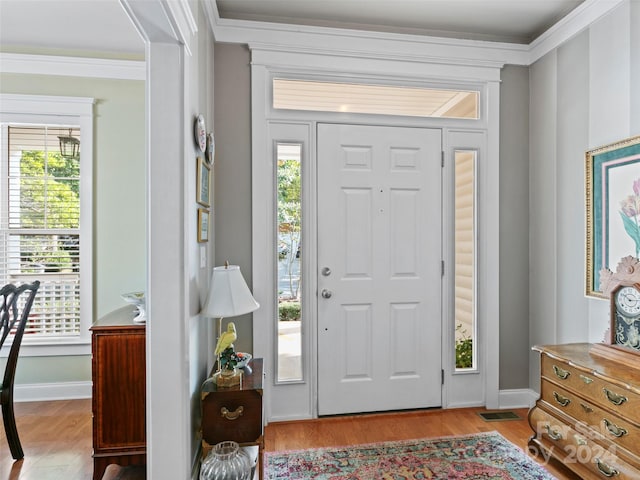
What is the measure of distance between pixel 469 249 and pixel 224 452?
2.12 meters

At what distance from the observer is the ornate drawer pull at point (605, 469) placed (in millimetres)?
1812

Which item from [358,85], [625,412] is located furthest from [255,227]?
[625,412]

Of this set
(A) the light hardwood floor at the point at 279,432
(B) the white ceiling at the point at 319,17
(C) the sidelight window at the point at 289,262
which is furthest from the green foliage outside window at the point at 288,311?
(B) the white ceiling at the point at 319,17

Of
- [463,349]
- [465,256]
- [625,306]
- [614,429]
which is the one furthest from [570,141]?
[614,429]

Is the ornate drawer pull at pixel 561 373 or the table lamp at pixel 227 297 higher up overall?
the table lamp at pixel 227 297


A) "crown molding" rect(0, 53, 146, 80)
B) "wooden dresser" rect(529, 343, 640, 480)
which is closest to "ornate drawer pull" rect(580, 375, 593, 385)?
"wooden dresser" rect(529, 343, 640, 480)

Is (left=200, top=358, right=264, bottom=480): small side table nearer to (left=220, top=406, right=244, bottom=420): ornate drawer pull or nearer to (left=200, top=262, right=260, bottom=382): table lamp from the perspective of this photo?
(left=220, top=406, right=244, bottom=420): ornate drawer pull

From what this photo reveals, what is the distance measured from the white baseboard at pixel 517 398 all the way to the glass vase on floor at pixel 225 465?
80.3 inches

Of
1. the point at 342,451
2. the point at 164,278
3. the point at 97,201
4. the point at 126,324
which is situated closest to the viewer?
the point at 164,278

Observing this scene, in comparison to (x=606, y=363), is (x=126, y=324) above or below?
above

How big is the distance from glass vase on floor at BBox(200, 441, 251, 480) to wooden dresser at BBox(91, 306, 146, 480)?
0.45 meters

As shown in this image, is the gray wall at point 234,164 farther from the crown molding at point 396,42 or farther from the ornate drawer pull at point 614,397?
the ornate drawer pull at point 614,397

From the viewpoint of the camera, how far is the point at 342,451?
2348 millimetres

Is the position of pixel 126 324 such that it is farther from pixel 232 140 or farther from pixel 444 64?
pixel 444 64
